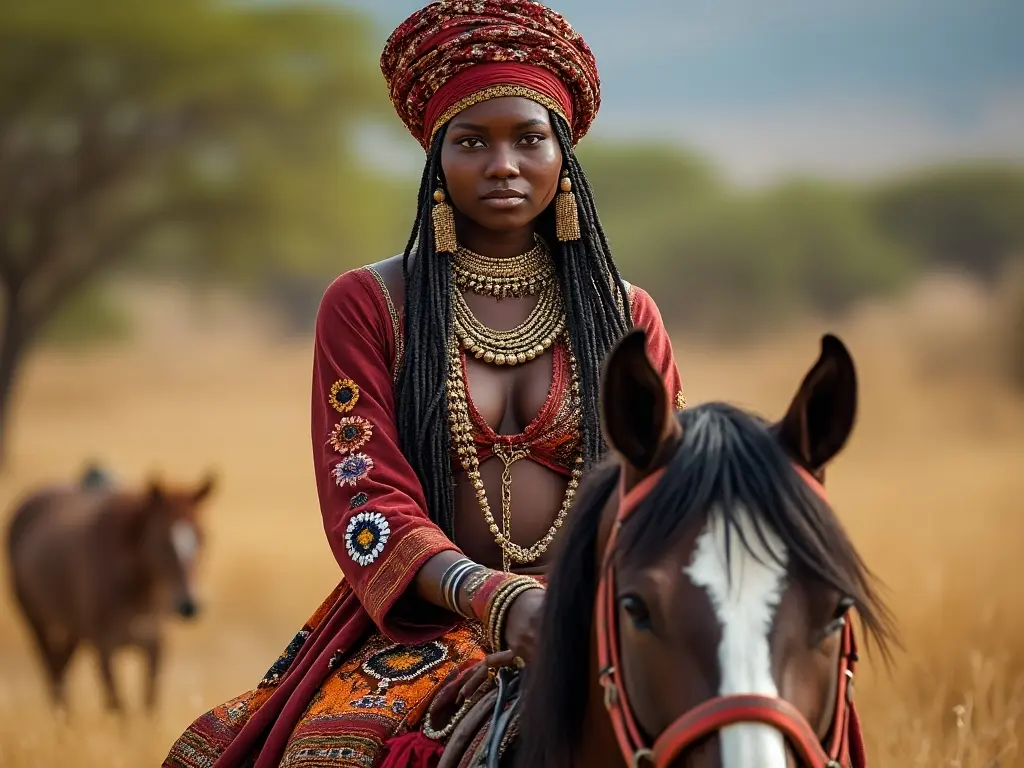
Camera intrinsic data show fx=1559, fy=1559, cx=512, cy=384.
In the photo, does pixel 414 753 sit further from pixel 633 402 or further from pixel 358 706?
pixel 633 402

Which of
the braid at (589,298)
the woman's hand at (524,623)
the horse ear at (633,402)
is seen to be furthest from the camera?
the braid at (589,298)

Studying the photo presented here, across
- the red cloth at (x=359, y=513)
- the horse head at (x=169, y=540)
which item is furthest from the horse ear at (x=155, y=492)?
the red cloth at (x=359, y=513)

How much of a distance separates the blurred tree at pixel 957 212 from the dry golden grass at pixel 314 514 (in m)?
12.0

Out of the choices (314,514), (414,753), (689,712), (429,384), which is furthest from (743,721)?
(314,514)

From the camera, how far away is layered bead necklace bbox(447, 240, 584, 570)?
11.4 feet

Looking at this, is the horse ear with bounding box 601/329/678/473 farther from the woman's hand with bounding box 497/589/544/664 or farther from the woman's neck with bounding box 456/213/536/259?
the woman's neck with bounding box 456/213/536/259

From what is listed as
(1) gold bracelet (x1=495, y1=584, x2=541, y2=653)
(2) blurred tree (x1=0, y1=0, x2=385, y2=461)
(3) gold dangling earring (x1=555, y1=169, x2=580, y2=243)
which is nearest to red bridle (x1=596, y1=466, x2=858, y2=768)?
(1) gold bracelet (x1=495, y1=584, x2=541, y2=653)

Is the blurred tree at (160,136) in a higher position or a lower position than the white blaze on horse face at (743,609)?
higher

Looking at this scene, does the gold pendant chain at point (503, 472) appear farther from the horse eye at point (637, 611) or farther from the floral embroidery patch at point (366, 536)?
the horse eye at point (637, 611)

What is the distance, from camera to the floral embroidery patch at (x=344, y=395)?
3426 mm

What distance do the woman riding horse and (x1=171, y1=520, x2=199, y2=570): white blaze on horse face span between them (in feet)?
27.4

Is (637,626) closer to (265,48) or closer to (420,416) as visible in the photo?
(420,416)

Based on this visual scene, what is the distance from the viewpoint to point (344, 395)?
135 inches

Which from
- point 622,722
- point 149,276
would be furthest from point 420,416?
point 149,276
